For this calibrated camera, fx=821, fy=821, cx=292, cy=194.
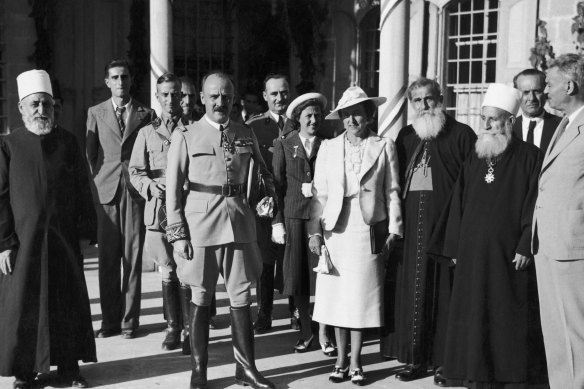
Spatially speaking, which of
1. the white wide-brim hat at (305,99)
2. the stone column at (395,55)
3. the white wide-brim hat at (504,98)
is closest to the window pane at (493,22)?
the stone column at (395,55)

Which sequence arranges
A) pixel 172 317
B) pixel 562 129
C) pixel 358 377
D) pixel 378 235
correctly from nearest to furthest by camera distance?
pixel 562 129, pixel 358 377, pixel 378 235, pixel 172 317

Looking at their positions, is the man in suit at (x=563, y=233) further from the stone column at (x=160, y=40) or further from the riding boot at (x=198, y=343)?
the stone column at (x=160, y=40)

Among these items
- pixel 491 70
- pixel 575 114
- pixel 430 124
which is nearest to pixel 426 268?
pixel 430 124

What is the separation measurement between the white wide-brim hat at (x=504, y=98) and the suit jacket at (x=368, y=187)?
0.79 meters

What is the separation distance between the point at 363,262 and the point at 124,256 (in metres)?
2.28

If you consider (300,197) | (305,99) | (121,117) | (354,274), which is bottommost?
(354,274)

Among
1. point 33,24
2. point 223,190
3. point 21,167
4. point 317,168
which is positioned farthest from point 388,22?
point 33,24

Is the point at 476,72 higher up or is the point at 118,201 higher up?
the point at 476,72

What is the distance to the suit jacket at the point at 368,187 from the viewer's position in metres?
5.51

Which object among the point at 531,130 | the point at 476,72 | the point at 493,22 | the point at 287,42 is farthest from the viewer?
the point at 287,42

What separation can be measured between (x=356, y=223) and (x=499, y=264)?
1003 mm

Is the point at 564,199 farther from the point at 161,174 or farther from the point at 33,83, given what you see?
the point at 33,83

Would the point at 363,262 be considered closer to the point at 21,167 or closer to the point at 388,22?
the point at 21,167

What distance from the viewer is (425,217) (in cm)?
557
